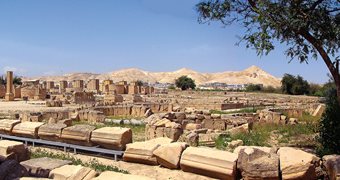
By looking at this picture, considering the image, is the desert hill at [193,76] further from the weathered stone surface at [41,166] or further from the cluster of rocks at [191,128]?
the weathered stone surface at [41,166]

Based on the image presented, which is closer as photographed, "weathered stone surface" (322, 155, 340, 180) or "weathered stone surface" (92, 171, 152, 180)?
"weathered stone surface" (92, 171, 152, 180)

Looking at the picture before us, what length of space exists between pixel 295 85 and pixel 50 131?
2409 inches

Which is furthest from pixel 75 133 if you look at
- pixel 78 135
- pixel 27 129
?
pixel 27 129

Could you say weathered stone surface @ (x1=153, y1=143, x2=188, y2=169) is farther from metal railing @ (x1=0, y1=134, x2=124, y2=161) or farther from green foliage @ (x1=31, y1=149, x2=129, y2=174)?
metal railing @ (x1=0, y1=134, x2=124, y2=161)

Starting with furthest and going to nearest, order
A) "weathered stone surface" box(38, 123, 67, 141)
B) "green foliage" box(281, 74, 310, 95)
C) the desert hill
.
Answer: the desert hill → "green foliage" box(281, 74, 310, 95) → "weathered stone surface" box(38, 123, 67, 141)

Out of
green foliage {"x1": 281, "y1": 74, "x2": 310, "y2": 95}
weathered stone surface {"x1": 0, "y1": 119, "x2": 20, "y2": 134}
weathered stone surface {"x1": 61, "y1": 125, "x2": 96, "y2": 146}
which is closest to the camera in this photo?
weathered stone surface {"x1": 61, "y1": 125, "x2": 96, "y2": 146}

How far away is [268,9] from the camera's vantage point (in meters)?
8.69

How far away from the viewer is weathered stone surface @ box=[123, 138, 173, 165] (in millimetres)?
8633

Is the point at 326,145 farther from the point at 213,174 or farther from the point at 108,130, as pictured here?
the point at 108,130

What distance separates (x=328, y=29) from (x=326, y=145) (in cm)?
285

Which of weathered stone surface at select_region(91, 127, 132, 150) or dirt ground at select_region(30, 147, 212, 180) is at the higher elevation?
weathered stone surface at select_region(91, 127, 132, 150)

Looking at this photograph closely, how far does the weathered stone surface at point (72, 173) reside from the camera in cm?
617

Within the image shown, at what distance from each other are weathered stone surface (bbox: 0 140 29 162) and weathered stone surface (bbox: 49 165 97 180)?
1.38m

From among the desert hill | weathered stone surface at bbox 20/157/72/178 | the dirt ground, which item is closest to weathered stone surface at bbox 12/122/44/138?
the dirt ground
